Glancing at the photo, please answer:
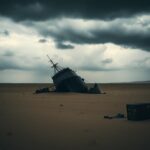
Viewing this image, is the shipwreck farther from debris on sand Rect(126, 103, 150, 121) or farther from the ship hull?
debris on sand Rect(126, 103, 150, 121)

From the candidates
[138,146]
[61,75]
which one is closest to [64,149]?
[138,146]

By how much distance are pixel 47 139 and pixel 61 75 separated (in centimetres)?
3483

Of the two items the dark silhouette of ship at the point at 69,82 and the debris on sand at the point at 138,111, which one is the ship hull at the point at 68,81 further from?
the debris on sand at the point at 138,111

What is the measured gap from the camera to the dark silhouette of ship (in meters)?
45.1

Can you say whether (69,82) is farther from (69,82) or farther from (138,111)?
(138,111)

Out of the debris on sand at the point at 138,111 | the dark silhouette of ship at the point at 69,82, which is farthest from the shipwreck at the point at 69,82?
the debris on sand at the point at 138,111

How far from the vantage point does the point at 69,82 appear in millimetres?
46438

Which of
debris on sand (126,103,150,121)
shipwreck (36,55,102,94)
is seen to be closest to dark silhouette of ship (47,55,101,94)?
shipwreck (36,55,102,94)

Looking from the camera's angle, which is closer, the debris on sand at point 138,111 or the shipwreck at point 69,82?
the debris on sand at point 138,111

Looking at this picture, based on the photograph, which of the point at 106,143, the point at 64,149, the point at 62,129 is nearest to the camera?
the point at 64,149

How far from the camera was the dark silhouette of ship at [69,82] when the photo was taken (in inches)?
1774

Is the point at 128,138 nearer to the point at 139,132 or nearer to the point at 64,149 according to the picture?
the point at 139,132

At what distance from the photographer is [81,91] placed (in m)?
46.6

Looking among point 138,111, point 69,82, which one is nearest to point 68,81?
point 69,82
